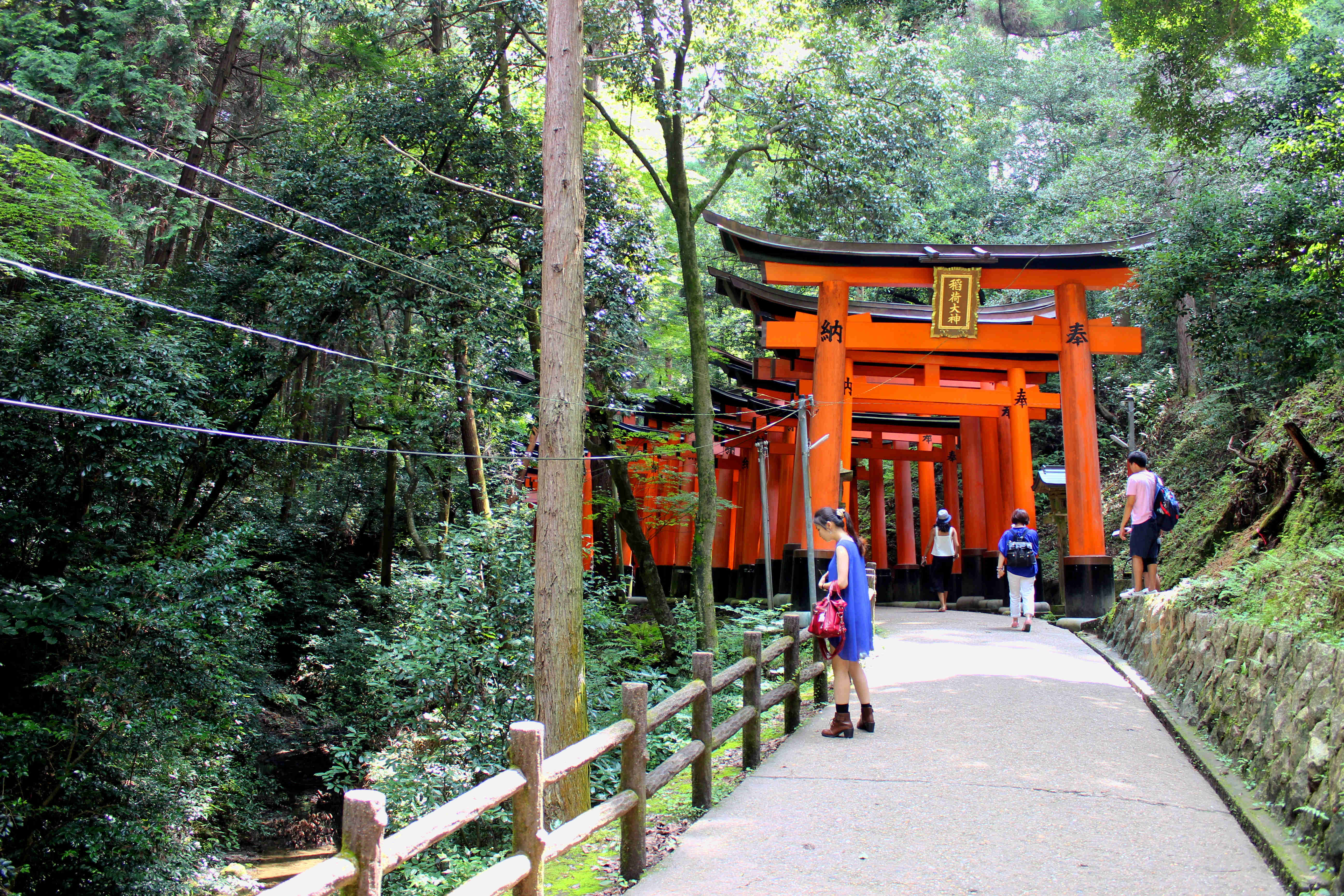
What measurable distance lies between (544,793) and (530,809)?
1114 millimetres

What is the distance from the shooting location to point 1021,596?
12.0 metres

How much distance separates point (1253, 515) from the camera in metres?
9.55

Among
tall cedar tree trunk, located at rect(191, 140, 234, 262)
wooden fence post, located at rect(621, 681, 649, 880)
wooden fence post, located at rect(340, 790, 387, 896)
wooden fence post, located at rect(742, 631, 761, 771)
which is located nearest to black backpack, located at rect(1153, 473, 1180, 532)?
wooden fence post, located at rect(742, 631, 761, 771)

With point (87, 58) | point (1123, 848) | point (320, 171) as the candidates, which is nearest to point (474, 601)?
point (320, 171)

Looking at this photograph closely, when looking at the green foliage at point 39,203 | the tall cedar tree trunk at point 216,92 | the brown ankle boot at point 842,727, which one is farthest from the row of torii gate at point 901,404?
the tall cedar tree trunk at point 216,92

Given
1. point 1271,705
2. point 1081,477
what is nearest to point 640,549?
point 1081,477

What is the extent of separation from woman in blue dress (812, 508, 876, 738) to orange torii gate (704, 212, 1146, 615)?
6.87m

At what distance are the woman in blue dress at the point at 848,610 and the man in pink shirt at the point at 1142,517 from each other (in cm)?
358

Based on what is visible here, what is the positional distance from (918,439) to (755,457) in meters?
4.07

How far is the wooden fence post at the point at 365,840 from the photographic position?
2.72m

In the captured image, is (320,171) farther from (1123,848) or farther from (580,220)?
(1123,848)

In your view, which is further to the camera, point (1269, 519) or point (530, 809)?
point (1269, 519)

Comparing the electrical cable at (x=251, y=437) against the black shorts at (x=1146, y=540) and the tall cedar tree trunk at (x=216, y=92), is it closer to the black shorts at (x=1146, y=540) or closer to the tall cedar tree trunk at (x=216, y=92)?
the tall cedar tree trunk at (x=216, y=92)

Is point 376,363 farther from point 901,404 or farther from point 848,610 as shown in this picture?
point 901,404
